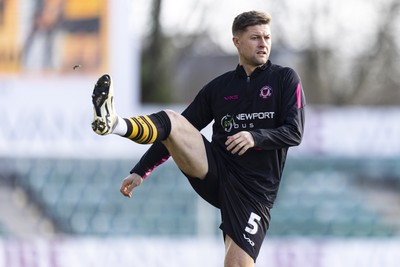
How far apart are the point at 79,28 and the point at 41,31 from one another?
0.55m

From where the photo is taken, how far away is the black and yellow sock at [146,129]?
20.4 feet

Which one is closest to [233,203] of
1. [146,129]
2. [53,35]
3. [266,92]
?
[266,92]

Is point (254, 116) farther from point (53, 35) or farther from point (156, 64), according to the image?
point (156, 64)

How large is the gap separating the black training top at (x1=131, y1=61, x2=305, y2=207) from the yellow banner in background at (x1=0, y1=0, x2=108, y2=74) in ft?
24.7

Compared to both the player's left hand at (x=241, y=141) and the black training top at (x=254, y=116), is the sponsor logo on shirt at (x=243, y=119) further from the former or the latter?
the player's left hand at (x=241, y=141)

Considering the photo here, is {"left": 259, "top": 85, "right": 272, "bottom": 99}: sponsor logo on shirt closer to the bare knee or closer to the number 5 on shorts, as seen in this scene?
the number 5 on shorts

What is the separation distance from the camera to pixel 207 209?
15.3 meters

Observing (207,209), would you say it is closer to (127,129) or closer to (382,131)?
(382,131)

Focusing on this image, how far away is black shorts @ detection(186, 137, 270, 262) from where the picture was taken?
678 cm

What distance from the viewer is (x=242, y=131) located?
6445 mm

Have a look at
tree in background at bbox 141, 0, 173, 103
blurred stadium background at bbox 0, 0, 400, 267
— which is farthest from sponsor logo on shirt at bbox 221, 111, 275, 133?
tree in background at bbox 141, 0, 173, 103

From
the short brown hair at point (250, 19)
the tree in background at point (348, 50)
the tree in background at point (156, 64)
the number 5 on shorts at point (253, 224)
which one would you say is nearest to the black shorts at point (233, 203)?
the number 5 on shorts at point (253, 224)

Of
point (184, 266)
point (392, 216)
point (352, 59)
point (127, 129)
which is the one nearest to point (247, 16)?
point (127, 129)

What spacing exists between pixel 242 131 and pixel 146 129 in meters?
0.62
